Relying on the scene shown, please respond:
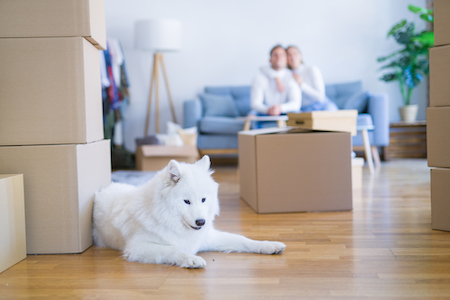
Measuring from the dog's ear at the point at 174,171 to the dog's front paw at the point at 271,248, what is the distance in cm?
39

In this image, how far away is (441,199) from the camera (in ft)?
5.93

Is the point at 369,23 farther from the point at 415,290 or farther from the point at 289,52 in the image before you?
the point at 415,290

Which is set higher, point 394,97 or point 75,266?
point 394,97

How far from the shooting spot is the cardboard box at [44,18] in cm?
157

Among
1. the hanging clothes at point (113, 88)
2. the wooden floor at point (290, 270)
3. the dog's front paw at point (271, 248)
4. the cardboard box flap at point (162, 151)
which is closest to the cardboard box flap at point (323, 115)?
the wooden floor at point (290, 270)

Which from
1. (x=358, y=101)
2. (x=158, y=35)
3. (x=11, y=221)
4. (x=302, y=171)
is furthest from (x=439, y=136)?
(x=158, y=35)

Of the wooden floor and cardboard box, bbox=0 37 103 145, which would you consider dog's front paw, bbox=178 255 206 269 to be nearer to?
the wooden floor

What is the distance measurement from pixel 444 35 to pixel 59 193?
1628mm

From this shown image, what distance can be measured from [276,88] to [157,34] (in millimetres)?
1548

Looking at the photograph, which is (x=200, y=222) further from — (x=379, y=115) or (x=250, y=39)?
(x=250, y=39)

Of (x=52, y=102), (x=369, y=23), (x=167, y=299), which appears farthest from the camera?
(x=369, y=23)

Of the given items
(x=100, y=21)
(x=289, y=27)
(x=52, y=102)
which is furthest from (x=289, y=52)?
(x=52, y=102)

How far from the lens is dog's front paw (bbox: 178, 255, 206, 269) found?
1.39 meters

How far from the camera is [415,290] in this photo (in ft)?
3.81
